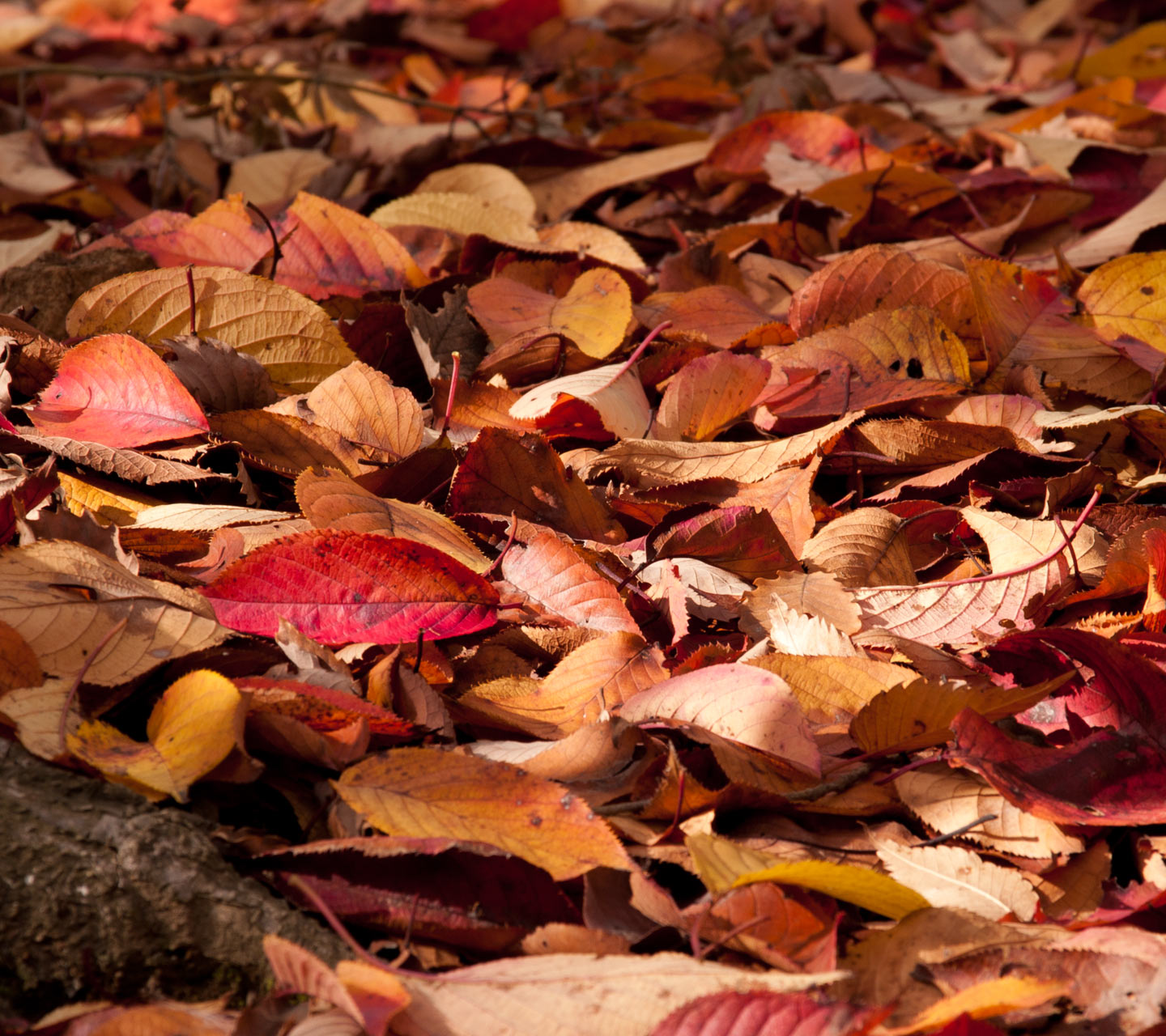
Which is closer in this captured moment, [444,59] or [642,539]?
[642,539]

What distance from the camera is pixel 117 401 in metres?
1.29

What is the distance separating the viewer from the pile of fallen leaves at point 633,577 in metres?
0.82

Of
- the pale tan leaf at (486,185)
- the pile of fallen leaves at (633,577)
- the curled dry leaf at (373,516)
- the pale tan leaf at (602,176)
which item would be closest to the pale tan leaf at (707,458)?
the pile of fallen leaves at (633,577)

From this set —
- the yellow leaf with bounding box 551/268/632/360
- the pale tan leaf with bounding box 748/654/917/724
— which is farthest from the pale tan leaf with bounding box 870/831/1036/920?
the yellow leaf with bounding box 551/268/632/360

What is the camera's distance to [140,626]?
38.0 inches

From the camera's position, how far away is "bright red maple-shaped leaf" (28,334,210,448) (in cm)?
127

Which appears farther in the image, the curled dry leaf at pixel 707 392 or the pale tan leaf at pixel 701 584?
the curled dry leaf at pixel 707 392

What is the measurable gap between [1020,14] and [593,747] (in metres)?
3.74

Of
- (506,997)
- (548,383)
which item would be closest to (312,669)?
(506,997)

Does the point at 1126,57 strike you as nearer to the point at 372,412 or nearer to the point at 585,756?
the point at 372,412

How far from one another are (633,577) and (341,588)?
30cm

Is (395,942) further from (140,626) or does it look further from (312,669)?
(140,626)

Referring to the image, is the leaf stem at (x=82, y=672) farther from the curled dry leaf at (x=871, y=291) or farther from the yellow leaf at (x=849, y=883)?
the curled dry leaf at (x=871, y=291)

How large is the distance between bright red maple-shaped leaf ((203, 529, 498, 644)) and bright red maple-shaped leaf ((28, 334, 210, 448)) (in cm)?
30
